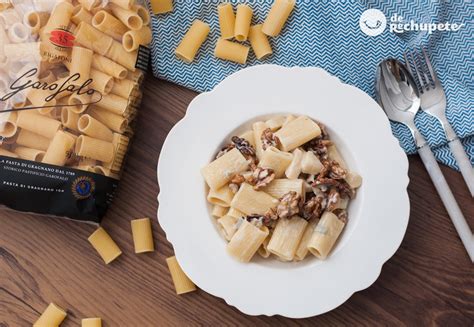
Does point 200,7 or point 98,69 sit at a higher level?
point 200,7

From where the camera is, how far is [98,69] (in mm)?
1243

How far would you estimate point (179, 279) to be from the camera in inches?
49.1

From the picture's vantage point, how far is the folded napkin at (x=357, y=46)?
124cm

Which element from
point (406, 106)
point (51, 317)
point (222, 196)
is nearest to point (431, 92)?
point (406, 106)

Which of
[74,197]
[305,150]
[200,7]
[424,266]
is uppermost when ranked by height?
[200,7]

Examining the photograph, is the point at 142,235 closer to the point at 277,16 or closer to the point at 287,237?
the point at 287,237

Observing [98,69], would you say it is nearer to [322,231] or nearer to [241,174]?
[241,174]

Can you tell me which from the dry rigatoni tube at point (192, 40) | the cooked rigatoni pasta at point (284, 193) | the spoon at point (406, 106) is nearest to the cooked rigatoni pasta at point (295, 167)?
the cooked rigatoni pasta at point (284, 193)

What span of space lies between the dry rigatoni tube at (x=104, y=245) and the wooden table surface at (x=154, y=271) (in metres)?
0.02

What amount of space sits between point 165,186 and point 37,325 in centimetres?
43

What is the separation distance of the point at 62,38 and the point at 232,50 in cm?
35

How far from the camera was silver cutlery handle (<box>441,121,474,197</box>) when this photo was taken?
1205 mm

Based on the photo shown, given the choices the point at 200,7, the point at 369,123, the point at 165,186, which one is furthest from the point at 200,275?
the point at 200,7

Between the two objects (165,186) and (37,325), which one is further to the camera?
(37,325)
